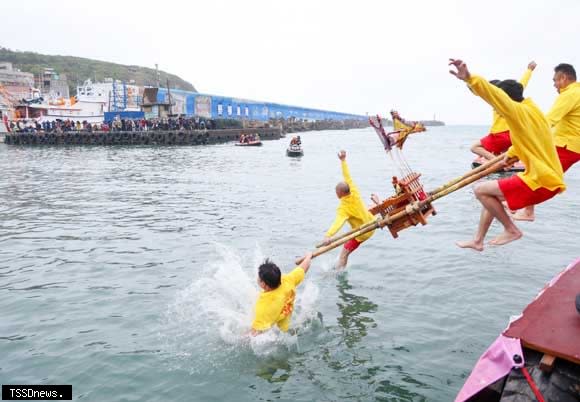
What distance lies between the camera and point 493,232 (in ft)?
52.6

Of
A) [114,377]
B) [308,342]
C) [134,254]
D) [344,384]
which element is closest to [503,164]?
[344,384]

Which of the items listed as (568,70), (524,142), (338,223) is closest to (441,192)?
(524,142)

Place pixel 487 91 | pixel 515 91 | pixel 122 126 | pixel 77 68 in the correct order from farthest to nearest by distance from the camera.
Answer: pixel 77 68 → pixel 122 126 → pixel 515 91 → pixel 487 91

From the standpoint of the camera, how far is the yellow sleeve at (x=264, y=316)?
7102 millimetres

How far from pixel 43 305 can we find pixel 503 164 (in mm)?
8791

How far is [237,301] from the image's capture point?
9297mm

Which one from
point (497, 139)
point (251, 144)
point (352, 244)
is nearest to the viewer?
point (497, 139)

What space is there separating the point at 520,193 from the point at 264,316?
389 centimetres

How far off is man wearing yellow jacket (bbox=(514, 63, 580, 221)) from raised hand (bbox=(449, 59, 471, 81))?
200cm

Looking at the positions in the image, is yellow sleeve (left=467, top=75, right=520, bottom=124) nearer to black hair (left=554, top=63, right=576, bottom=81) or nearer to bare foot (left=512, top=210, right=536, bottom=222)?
black hair (left=554, top=63, right=576, bottom=81)

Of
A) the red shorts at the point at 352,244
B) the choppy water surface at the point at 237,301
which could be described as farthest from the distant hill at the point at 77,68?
the red shorts at the point at 352,244

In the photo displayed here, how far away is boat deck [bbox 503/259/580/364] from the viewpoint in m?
4.35

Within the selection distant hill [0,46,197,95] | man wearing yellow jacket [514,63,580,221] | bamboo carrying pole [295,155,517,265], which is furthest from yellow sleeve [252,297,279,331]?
distant hill [0,46,197,95]

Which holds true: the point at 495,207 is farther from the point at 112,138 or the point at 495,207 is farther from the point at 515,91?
the point at 112,138
